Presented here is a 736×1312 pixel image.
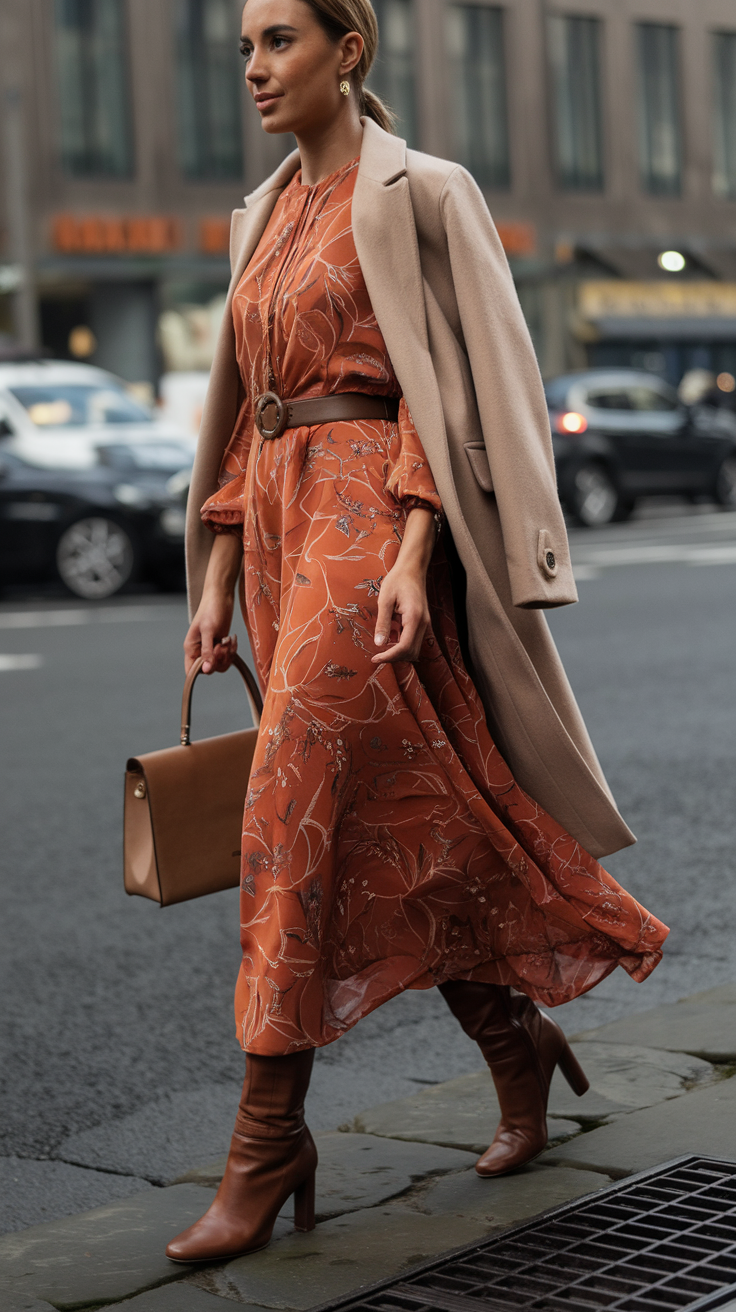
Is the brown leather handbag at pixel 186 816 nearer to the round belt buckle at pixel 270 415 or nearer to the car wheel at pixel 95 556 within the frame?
the round belt buckle at pixel 270 415

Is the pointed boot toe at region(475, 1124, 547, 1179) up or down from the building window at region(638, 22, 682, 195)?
down

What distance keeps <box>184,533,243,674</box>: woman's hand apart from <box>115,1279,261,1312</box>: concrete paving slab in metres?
1.00

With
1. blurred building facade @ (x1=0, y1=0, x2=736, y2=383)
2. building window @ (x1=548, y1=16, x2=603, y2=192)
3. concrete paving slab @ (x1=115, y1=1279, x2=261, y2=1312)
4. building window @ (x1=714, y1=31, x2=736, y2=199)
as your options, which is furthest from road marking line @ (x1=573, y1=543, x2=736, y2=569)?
building window @ (x1=714, y1=31, x2=736, y2=199)

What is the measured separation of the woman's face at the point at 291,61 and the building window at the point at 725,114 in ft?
131

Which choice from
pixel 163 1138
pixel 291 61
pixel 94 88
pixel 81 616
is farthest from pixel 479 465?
pixel 94 88

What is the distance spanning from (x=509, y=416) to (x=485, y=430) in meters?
0.04

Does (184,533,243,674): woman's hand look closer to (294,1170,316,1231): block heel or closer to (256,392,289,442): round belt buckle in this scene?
(256,392,289,442): round belt buckle

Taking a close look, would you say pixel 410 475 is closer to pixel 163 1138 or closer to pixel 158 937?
pixel 163 1138

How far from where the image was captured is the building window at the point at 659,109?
39531mm

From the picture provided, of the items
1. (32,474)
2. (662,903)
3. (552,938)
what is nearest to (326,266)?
(552,938)

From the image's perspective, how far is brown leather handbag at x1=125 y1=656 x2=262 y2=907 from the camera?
314 cm

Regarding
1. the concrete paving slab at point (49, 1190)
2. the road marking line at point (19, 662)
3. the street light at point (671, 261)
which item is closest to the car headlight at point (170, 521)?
the road marking line at point (19, 662)

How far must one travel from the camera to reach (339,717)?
2.91 m

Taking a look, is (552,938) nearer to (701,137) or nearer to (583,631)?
(583,631)
